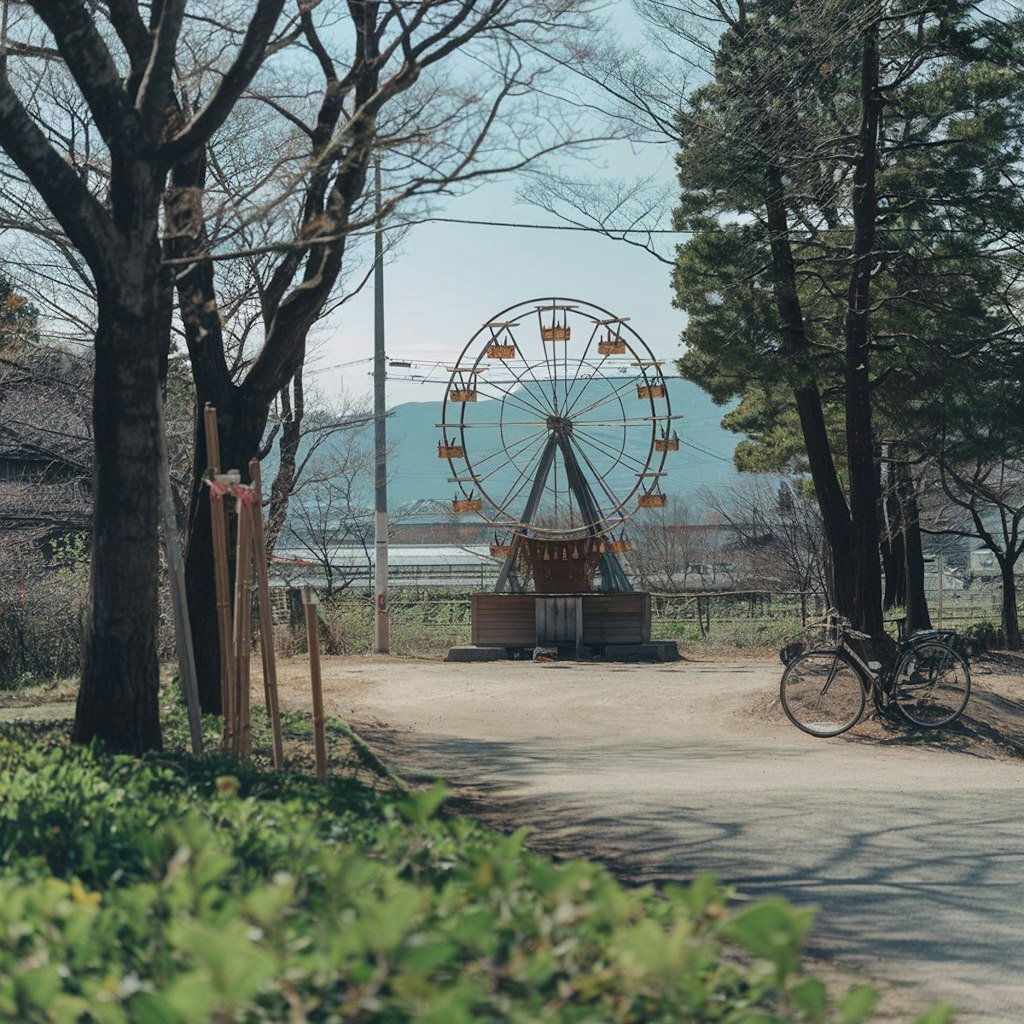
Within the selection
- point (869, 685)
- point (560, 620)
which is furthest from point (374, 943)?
point (560, 620)

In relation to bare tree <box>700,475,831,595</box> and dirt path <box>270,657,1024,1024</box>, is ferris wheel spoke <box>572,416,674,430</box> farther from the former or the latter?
dirt path <box>270,657,1024,1024</box>

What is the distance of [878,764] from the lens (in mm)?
10305

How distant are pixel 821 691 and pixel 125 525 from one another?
7.65 m

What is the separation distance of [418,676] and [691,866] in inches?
450

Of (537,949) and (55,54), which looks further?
(55,54)

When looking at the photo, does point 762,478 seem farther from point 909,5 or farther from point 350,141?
point 350,141

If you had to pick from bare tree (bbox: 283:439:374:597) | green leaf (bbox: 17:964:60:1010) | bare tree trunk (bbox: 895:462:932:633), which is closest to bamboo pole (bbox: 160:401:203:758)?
green leaf (bbox: 17:964:60:1010)

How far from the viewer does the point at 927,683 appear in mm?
12289

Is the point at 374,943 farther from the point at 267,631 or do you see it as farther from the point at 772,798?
the point at 772,798

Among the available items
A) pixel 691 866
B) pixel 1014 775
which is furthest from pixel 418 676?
pixel 691 866

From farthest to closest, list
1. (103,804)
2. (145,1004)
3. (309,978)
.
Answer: (103,804)
(309,978)
(145,1004)

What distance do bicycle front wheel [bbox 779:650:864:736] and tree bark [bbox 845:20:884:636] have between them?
2.41 ft

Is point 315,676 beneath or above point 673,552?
beneath

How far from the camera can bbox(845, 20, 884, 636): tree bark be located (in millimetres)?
12633
